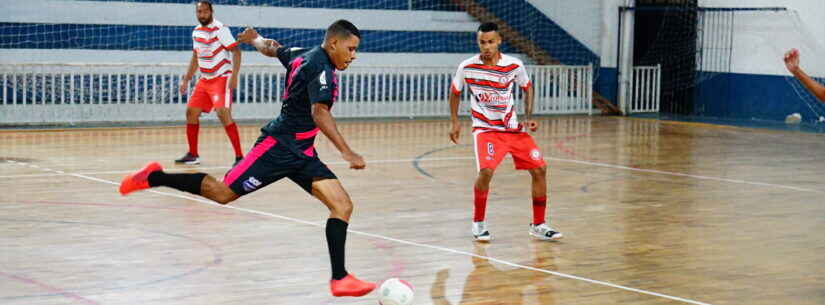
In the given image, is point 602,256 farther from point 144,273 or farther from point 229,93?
point 229,93

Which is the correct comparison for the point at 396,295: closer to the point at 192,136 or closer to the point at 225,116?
the point at 225,116

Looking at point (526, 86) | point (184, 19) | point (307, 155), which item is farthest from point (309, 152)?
point (184, 19)

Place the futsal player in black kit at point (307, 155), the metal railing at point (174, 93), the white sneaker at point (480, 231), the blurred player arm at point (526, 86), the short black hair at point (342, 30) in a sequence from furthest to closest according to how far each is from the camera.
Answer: the metal railing at point (174, 93) < the blurred player arm at point (526, 86) < the white sneaker at point (480, 231) < the short black hair at point (342, 30) < the futsal player in black kit at point (307, 155)

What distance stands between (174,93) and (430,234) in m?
10.7

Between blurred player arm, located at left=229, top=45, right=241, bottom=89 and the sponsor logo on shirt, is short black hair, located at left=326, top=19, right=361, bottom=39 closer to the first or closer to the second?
the sponsor logo on shirt

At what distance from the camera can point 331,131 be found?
203 inches

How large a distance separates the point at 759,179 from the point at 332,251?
6857mm

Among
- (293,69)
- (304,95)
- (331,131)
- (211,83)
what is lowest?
(211,83)

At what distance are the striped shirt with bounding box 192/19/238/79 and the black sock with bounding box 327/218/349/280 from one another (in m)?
6.37

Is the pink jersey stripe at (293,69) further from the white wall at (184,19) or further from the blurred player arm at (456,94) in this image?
the white wall at (184,19)

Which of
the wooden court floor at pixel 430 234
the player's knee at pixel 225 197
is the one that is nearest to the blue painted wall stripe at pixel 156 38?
the wooden court floor at pixel 430 234

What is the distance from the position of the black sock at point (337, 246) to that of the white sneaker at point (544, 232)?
7.65 feet

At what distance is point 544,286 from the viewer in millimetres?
5852

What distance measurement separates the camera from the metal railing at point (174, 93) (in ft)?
52.6
